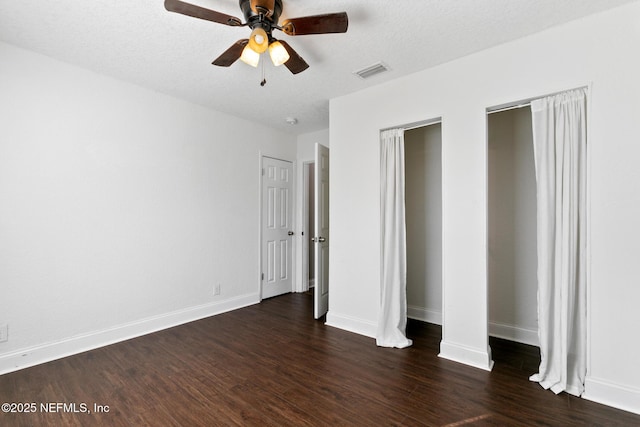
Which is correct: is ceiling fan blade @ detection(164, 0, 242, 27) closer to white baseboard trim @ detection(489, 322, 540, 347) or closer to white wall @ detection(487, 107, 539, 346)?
white wall @ detection(487, 107, 539, 346)

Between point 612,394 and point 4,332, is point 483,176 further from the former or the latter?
point 4,332

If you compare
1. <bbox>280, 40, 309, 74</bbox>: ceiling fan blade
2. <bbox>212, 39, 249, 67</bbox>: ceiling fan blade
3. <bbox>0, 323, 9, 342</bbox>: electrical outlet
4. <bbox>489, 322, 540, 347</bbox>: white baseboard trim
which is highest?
<bbox>212, 39, 249, 67</bbox>: ceiling fan blade

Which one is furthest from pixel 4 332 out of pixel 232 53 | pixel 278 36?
pixel 278 36

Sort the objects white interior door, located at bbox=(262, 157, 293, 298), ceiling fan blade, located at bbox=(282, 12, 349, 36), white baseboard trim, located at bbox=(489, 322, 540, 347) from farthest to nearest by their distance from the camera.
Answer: white interior door, located at bbox=(262, 157, 293, 298) < white baseboard trim, located at bbox=(489, 322, 540, 347) < ceiling fan blade, located at bbox=(282, 12, 349, 36)

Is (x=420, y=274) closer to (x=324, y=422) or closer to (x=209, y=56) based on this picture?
(x=324, y=422)

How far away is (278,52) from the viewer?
6.40 ft

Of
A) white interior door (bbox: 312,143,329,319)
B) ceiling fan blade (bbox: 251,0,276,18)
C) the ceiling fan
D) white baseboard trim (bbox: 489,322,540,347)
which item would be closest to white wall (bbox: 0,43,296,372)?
white interior door (bbox: 312,143,329,319)

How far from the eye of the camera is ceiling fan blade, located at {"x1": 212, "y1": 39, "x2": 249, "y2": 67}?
2.00 meters

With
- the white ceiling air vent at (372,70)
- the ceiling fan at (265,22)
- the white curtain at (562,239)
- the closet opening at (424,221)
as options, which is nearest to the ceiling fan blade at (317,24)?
the ceiling fan at (265,22)

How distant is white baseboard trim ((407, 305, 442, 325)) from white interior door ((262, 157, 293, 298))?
6.76 ft

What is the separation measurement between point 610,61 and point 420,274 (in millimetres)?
2565

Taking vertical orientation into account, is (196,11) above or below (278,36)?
below

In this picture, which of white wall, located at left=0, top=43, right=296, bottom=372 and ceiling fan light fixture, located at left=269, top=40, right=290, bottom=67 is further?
white wall, located at left=0, top=43, right=296, bottom=372

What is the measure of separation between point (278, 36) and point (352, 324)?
285cm
